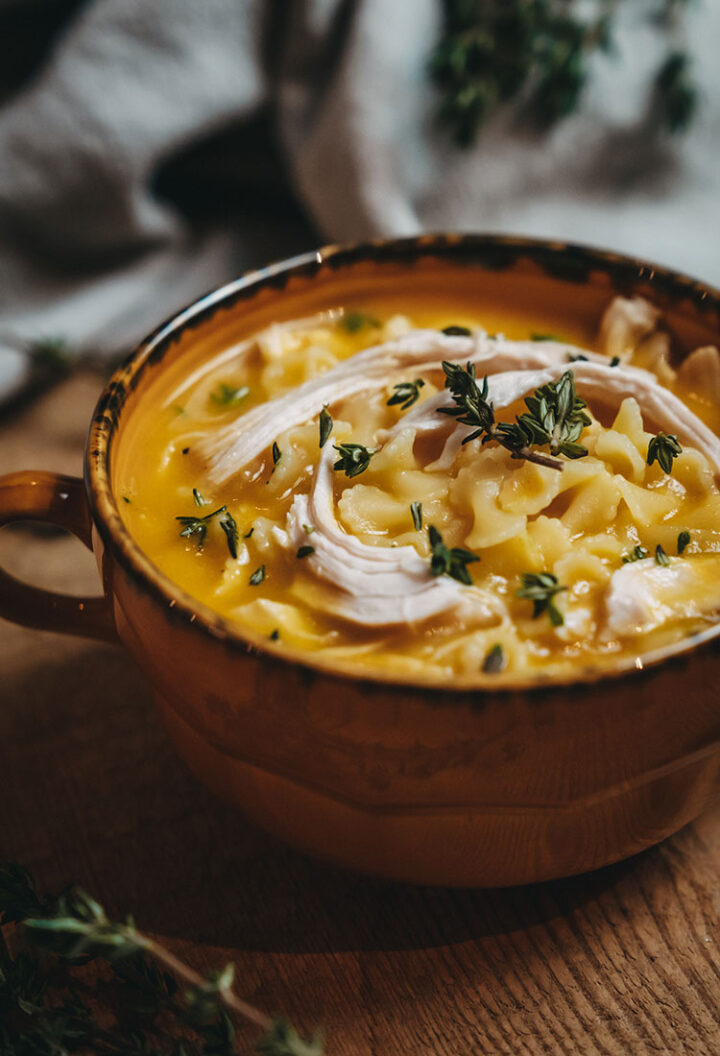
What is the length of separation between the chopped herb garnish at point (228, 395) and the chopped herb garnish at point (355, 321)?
0.32 m

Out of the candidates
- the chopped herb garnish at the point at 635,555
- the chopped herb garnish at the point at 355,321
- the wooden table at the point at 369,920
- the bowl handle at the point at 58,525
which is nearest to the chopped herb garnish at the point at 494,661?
the chopped herb garnish at the point at 635,555

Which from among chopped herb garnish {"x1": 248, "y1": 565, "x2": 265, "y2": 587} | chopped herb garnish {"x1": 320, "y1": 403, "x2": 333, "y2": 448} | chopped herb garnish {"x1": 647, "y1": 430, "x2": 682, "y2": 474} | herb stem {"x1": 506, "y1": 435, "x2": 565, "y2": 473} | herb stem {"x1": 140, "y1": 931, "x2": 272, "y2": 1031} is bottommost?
herb stem {"x1": 140, "y1": 931, "x2": 272, "y2": 1031}

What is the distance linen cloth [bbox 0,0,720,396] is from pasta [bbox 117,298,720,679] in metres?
1.21

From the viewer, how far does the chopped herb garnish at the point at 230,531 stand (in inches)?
73.0

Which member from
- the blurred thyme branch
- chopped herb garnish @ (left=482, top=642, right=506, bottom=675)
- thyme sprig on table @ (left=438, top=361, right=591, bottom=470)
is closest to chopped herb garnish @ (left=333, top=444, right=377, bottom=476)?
thyme sprig on table @ (left=438, top=361, right=591, bottom=470)

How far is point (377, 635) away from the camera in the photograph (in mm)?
1691

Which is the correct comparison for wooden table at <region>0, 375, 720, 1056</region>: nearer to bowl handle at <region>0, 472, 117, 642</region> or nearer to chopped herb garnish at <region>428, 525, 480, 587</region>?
bowl handle at <region>0, 472, 117, 642</region>

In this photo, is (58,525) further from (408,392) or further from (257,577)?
(408,392)

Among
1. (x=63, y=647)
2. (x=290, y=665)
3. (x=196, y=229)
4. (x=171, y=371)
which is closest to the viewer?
(x=290, y=665)

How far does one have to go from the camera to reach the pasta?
1665 mm

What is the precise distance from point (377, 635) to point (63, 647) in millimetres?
1024

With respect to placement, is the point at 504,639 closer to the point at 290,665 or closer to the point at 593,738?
the point at 593,738

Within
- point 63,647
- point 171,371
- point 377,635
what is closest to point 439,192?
point 171,371

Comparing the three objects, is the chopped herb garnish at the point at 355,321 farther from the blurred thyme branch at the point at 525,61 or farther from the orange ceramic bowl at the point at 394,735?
the blurred thyme branch at the point at 525,61
